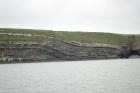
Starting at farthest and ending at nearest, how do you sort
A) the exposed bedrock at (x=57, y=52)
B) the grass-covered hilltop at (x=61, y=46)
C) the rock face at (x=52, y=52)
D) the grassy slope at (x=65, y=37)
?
the grassy slope at (x=65, y=37) → the grass-covered hilltop at (x=61, y=46) → the exposed bedrock at (x=57, y=52) → the rock face at (x=52, y=52)

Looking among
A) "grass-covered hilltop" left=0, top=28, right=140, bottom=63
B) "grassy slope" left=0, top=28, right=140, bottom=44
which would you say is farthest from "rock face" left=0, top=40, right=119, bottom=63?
"grassy slope" left=0, top=28, right=140, bottom=44

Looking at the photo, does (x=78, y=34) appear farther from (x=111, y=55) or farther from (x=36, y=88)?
(x=36, y=88)

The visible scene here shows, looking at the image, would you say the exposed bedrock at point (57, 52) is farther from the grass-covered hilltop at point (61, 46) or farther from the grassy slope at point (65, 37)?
the grassy slope at point (65, 37)

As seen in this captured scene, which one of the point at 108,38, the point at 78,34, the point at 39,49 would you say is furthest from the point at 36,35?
the point at 108,38

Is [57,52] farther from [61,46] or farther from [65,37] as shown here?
[65,37]

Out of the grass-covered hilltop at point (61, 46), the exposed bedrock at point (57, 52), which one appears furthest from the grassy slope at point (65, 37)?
the exposed bedrock at point (57, 52)

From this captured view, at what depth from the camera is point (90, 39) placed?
595 ft

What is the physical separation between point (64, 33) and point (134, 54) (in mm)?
42456

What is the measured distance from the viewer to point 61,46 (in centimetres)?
15825

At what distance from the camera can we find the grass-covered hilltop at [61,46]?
14388 centimetres

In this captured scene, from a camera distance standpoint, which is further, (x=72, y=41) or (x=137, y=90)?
(x=72, y=41)

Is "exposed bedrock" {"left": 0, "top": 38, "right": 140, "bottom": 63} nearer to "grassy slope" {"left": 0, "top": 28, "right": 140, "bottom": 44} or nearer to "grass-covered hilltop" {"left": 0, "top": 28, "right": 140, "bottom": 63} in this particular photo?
"grass-covered hilltop" {"left": 0, "top": 28, "right": 140, "bottom": 63}

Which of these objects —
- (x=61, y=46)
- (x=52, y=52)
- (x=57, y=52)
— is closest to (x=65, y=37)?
(x=61, y=46)

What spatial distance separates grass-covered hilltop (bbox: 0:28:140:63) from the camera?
14388 cm
